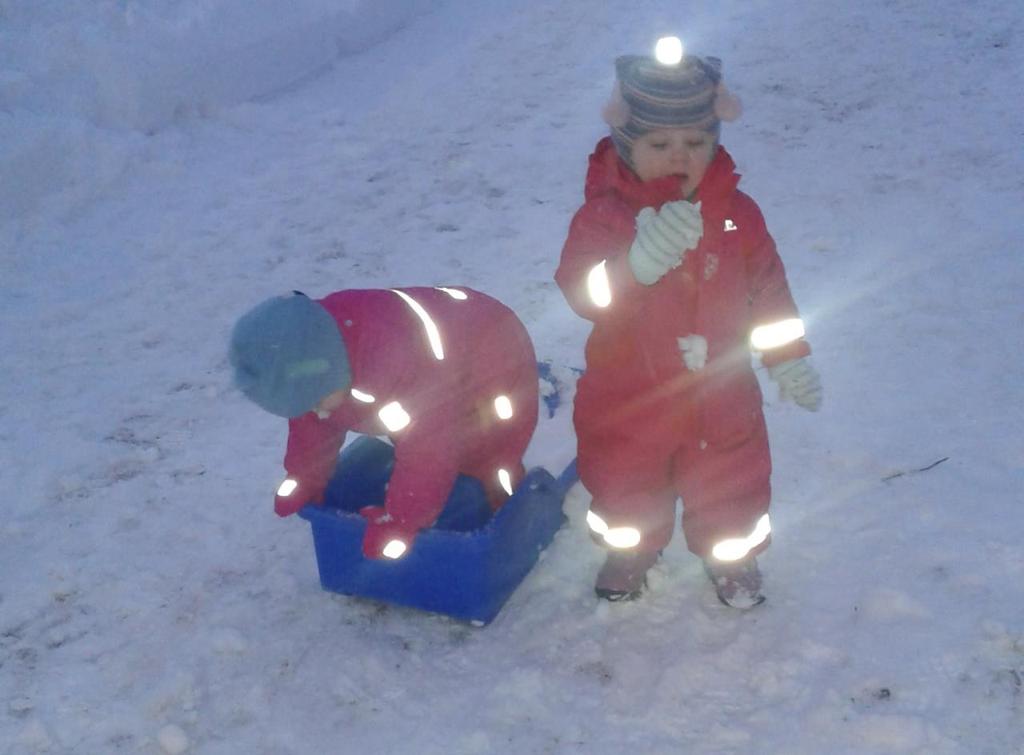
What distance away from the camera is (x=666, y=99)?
2.13m

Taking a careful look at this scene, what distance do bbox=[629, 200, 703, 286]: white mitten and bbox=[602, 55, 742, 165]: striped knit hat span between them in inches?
8.6

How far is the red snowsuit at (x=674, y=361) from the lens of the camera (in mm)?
2213

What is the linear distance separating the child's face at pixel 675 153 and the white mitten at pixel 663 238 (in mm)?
182

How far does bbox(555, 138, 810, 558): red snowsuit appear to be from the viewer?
7.26 feet

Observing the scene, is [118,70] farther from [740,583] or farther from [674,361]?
[740,583]

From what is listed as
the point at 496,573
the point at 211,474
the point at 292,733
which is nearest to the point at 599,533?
the point at 496,573

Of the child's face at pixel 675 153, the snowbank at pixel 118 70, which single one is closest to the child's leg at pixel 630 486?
the child's face at pixel 675 153

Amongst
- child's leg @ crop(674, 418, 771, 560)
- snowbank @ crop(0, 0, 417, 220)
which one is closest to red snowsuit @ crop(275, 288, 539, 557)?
child's leg @ crop(674, 418, 771, 560)

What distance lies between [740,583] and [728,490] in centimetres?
26

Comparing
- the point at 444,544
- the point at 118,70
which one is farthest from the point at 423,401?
the point at 118,70

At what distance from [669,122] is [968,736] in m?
1.37

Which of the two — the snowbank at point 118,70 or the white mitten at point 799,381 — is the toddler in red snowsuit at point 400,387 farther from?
the snowbank at point 118,70

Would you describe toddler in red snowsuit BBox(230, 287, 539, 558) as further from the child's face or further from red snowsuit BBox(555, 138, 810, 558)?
the child's face

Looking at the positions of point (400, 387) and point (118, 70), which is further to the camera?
point (118, 70)
